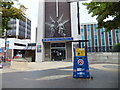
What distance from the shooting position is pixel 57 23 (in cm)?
2152

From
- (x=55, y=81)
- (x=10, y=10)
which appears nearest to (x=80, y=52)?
(x=55, y=81)

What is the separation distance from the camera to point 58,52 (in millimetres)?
21328

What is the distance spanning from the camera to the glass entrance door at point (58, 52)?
2108cm

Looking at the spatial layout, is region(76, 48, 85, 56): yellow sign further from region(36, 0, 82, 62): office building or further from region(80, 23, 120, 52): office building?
region(80, 23, 120, 52): office building

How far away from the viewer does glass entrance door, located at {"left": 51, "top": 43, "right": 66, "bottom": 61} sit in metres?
21.1

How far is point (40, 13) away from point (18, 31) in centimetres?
3858

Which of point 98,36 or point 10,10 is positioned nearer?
point 10,10

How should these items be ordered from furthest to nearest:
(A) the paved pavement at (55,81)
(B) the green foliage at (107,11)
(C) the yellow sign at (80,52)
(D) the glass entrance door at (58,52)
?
1. (D) the glass entrance door at (58,52)
2. (C) the yellow sign at (80,52)
3. (B) the green foliage at (107,11)
4. (A) the paved pavement at (55,81)

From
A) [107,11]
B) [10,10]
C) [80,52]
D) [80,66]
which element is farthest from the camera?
[10,10]

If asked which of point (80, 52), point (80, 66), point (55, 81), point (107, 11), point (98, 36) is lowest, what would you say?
point (55, 81)

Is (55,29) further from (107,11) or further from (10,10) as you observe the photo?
(107,11)

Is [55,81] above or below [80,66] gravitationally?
below

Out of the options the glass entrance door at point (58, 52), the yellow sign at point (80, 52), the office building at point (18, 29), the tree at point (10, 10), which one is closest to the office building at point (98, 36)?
the glass entrance door at point (58, 52)

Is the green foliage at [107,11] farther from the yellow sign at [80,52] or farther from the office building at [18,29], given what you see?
the office building at [18,29]
